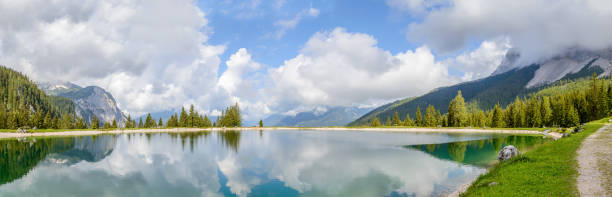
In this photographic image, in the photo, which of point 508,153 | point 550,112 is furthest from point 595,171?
point 550,112

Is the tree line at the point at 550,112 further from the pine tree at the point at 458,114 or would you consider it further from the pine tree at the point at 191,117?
the pine tree at the point at 191,117

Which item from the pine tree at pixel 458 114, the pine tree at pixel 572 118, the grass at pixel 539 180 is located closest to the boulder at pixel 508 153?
the grass at pixel 539 180

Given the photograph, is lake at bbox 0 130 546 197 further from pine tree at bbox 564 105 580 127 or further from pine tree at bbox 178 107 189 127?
pine tree at bbox 178 107 189 127

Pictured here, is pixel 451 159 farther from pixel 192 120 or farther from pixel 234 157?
pixel 192 120

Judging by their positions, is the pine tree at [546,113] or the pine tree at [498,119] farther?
the pine tree at [498,119]

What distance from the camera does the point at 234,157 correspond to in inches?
1543

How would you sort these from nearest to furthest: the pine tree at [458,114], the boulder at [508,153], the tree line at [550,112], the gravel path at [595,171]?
the gravel path at [595,171] < the boulder at [508,153] < the tree line at [550,112] < the pine tree at [458,114]

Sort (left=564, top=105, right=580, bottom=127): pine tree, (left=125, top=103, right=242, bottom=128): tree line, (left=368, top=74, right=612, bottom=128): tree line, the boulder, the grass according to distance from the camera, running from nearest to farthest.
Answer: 1. the grass
2. the boulder
3. (left=564, top=105, right=580, bottom=127): pine tree
4. (left=368, top=74, right=612, bottom=128): tree line
5. (left=125, top=103, right=242, bottom=128): tree line

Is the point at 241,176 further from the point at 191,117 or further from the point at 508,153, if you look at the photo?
the point at 191,117

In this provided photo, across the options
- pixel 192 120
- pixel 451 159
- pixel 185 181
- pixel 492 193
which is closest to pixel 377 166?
pixel 451 159

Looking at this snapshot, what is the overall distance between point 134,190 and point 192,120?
136 meters

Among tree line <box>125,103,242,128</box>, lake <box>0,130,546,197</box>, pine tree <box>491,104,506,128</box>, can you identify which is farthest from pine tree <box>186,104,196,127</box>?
pine tree <box>491,104,506,128</box>

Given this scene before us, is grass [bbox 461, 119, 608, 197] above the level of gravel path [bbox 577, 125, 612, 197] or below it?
below

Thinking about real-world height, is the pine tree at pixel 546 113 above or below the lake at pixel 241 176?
above
